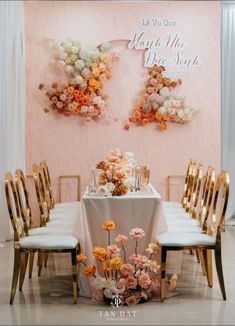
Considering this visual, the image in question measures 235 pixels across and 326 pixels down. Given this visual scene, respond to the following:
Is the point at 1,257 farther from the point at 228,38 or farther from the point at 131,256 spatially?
the point at 228,38

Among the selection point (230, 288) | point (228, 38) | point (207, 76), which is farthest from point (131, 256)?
point (228, 38)

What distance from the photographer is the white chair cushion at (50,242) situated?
4.02 m

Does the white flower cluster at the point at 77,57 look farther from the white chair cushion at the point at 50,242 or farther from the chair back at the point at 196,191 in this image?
the white chair cushion at the point at 50,242

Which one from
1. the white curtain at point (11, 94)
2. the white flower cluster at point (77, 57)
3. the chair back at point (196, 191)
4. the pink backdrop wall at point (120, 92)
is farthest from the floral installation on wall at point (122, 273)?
the white flower cluster at point (77, 57)

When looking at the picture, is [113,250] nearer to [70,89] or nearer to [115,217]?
[115,217]

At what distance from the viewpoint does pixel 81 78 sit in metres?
6.44

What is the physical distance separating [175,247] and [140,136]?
112 inches

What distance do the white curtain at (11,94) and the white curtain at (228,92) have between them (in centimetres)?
275

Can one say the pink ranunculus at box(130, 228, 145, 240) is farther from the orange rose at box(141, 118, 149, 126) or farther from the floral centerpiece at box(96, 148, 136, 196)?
the orange rose at box(141, 118, 149, 126)

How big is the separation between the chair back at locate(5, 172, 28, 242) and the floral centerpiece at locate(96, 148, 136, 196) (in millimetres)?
651

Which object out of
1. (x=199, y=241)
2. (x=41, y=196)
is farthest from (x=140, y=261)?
(x=41, y=196)

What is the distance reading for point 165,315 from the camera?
12.4 feet

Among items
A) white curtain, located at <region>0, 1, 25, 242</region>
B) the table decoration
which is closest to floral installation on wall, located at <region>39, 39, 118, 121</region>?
white curtain, located at <region>0, 1, 25, 242</region>

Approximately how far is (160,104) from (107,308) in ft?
10.7
